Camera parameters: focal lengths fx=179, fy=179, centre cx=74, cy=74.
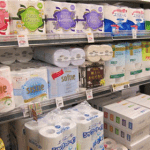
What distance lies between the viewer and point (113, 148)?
1460 millimetres

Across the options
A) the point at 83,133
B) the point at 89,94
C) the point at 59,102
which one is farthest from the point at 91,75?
the point at 83,133

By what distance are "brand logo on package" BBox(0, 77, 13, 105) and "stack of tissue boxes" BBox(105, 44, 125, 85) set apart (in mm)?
842

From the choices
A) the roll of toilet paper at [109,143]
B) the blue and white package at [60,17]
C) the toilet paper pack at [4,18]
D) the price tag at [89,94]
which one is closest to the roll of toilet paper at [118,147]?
the roll of toilet paper at [109,143]

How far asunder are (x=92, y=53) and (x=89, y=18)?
0.88 ft

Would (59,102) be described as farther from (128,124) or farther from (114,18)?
(114,18)

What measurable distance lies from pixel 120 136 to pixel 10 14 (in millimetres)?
1259

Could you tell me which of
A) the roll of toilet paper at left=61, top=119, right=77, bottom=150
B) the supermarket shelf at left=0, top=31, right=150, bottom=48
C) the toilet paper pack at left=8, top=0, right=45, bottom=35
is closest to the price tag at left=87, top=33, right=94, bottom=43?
the supermarket shelf at left=0, top=31, right=150, bottom=48

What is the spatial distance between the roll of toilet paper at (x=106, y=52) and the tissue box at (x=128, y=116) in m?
0.45

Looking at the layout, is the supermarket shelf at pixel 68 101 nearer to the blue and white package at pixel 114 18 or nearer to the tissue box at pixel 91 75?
the tissue box at pixel 91 75

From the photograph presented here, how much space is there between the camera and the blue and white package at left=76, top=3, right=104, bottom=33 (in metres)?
1.35

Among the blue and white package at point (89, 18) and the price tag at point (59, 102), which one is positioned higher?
the blue and white package at point (89, 18)

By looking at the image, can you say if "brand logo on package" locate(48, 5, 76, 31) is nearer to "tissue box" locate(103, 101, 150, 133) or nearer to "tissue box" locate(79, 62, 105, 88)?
"tissue box" locate(79, 62, 105, 88)

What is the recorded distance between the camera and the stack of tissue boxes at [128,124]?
56.3 inches

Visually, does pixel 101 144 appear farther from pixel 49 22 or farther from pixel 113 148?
pixel 49 22
